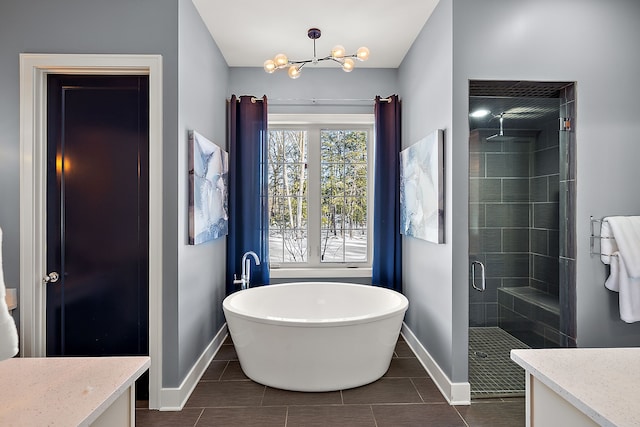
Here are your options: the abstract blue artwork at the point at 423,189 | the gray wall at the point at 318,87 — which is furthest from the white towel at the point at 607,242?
the gray wall at the point at 318,87

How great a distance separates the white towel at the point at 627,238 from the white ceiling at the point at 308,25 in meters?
1.92

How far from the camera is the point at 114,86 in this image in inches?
100

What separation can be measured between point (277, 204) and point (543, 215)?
8.11 feet

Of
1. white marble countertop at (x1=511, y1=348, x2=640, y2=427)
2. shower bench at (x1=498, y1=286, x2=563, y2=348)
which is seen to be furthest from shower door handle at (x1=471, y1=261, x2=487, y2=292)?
white marble countertop at (x1=511, y1=348, x2=640, y2=427)

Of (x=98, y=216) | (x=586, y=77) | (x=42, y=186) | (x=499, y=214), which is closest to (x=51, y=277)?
(x=98, y=216)

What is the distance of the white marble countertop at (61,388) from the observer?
84 centimetres

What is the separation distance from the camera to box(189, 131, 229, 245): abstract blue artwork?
2660 mm

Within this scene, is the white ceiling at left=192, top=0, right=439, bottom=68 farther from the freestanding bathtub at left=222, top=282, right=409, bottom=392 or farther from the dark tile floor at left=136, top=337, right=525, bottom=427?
the dark tile floor at left=136, top=337, right=525, bottom=427

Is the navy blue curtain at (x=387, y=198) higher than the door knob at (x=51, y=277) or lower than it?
higher

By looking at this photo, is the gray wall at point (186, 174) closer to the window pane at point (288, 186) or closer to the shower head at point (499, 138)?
the window pane at point (288, 186)

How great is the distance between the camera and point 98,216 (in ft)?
8.39

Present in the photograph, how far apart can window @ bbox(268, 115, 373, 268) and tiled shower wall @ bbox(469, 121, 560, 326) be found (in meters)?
1.46

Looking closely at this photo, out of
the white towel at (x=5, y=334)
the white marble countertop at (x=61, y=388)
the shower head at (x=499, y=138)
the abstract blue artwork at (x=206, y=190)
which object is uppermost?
the shower head at (x=499, y=138)

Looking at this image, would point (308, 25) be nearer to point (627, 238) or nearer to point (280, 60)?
point (280, 60)
